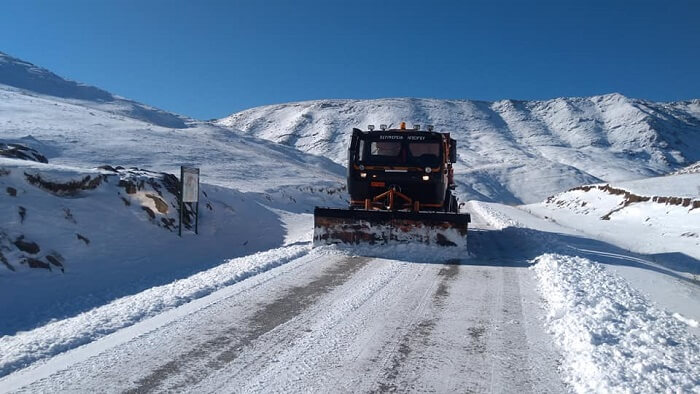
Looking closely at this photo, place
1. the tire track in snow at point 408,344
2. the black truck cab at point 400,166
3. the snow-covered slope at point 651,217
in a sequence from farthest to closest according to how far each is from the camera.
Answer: the snow-covered slope at point 651,217, the black truck cab at point 400,166, the tire track in snow at point 408,344

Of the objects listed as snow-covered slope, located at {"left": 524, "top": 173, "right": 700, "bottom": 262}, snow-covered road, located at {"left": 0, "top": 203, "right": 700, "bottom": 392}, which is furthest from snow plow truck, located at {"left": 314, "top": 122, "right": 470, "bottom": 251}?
snow-covered slope, located at {"left": 524, "top": 173, "right": 700, "bottom": 262}

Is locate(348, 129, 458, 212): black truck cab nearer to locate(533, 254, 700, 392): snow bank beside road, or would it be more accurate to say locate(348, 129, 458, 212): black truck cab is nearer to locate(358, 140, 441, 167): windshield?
locate(358, 140, 441, 167): windshield

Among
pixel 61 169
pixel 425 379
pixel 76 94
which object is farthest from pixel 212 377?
pixel 76 94

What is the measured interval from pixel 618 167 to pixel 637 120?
169 feet

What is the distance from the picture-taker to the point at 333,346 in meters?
5.01

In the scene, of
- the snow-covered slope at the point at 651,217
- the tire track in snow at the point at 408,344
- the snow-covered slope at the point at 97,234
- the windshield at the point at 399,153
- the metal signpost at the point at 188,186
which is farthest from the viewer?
the snow-covered slope at the point at 651,217

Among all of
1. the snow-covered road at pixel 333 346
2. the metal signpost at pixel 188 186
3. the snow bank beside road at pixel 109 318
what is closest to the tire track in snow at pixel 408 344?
the snow-covered road at pixel 333 346

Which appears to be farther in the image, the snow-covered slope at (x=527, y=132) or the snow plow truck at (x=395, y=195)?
the snow-covered slope at (x=527, y=132)

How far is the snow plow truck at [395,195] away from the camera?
36.4ft

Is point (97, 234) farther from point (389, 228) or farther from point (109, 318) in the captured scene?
point (389, 228)

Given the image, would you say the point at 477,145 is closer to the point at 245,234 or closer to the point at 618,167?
the point at 618,167

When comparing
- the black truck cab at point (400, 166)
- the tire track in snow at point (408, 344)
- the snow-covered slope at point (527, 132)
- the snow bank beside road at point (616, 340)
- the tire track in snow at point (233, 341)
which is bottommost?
the tire track in snow at point (233, 341)

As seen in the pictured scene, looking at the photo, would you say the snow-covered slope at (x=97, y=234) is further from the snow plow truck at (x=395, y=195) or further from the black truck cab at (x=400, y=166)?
the black truck cab at (x=400, y=166)

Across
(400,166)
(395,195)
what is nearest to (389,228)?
(395,195)
